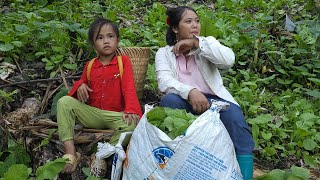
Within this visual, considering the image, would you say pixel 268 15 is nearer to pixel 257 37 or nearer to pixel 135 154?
pixel 257 37

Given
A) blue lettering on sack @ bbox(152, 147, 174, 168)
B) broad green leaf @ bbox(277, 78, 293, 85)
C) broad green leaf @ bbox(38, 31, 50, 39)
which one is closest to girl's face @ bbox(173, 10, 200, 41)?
blue lettering on sack @ bbox(152, 147, 174, 168)

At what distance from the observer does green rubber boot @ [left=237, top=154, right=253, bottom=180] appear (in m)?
2.99

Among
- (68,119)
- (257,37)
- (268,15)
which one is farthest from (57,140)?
(268,15)

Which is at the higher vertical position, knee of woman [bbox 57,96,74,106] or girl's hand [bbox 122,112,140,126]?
knee of woman [bbox 57,96,74,106]

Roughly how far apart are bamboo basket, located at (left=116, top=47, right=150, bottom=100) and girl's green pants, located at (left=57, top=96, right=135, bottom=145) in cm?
59

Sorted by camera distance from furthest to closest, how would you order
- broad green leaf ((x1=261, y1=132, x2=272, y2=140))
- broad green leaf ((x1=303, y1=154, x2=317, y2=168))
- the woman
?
1. broad green leaf ((x1=261, y1=132, x2=272, y2=140))
2. broad green leaf ((x1=303, y1=154, x2=317, y2=168))
3. the woman

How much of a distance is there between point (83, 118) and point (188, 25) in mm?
1086

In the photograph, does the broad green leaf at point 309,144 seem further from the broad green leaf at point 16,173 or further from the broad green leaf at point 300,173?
the broad green leaf at point 16,173

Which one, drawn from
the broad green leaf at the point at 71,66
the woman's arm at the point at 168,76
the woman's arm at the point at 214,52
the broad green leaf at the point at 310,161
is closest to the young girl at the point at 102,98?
the woman's arm at the point at 168,76

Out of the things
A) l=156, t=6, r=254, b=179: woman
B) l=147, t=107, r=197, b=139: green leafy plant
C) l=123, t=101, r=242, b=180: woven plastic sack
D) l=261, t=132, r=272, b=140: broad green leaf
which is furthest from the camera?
l=261, t=132, r=272, b=140: broad green leaf

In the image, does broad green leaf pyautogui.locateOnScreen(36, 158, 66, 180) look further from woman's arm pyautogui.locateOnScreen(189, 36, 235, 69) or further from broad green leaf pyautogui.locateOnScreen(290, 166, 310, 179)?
broad green leaf pyautogui.locateOnScreen(290, 166, 310, 179)

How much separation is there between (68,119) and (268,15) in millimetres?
3461

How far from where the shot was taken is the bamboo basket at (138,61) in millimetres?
3838

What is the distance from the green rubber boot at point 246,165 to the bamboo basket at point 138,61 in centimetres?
126
